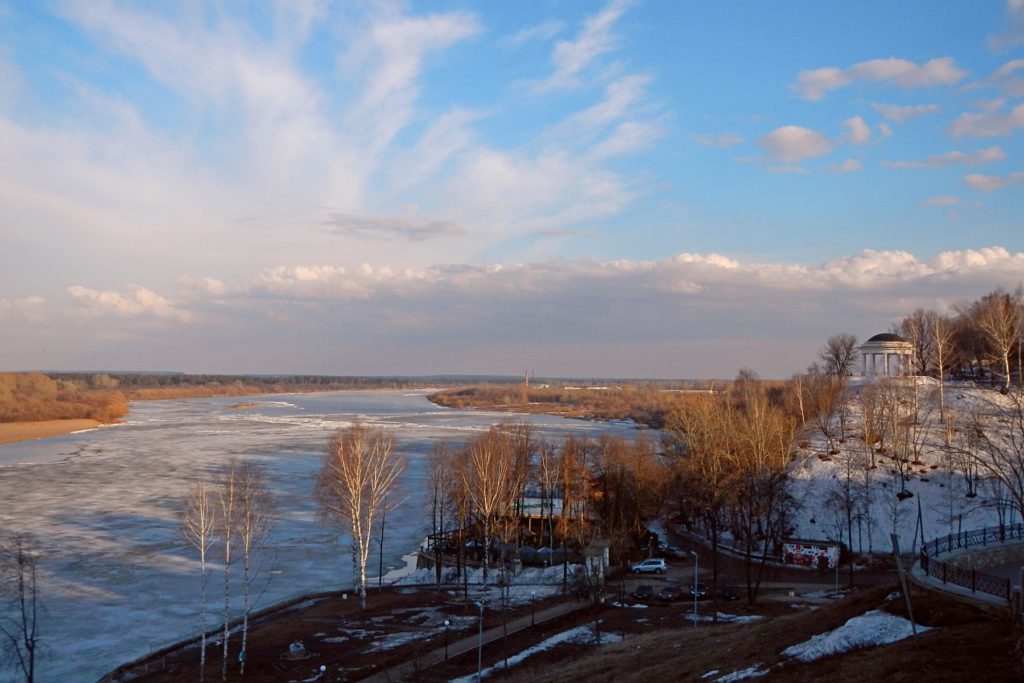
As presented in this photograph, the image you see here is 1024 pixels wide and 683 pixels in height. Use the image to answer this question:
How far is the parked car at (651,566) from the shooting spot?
1516 inches

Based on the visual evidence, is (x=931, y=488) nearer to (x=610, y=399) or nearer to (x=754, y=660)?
(x=754, y=660)

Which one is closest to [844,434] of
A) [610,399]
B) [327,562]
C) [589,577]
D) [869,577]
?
[869,577]

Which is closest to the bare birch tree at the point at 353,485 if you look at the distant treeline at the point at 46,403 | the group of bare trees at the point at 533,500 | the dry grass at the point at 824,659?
the group of bare trees at the point at 533,500

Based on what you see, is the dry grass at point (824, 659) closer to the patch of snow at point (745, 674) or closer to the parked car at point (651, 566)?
the patch of snow at point (745, 674)

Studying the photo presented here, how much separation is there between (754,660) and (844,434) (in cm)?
4720

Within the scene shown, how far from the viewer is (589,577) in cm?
3134

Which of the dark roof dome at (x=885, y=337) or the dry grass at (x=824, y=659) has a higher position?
the dark roof dome at (x=885, y=337)

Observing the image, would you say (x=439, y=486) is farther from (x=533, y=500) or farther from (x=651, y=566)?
(x=651, y=566)

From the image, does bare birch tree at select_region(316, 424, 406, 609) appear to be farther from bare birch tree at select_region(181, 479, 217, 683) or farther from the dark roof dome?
the dark roof dome

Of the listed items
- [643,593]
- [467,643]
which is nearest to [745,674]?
[467,643]

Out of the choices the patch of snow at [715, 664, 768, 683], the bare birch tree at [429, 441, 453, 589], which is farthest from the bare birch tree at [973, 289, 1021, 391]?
the patch of snow at [715, 664, 768, 683]

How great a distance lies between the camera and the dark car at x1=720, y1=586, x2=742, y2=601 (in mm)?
33312

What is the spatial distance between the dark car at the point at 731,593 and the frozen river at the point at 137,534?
56.7ft

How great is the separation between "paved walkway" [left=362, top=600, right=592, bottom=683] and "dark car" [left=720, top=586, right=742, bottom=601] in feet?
20.2
